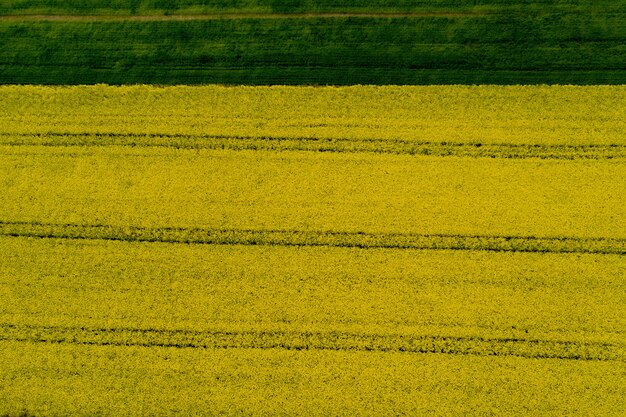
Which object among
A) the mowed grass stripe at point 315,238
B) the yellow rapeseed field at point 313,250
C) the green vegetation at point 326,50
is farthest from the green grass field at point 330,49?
the mowed grass stripe at point 315,238

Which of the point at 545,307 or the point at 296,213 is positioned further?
the point at 296,213

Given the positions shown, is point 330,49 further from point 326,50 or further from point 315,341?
point 315,341

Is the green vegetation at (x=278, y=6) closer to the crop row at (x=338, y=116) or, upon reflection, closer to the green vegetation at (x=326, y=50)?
the green vegetation at (x=326, y=50)

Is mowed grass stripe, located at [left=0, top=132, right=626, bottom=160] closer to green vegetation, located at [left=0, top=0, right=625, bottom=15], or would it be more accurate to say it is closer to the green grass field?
the green grass field

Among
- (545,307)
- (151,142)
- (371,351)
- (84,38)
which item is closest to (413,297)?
(371,351)

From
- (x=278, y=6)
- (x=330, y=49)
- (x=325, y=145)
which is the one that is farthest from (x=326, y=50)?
(x=325, y=145)

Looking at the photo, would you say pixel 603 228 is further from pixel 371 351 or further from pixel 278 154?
pixel 278 154
